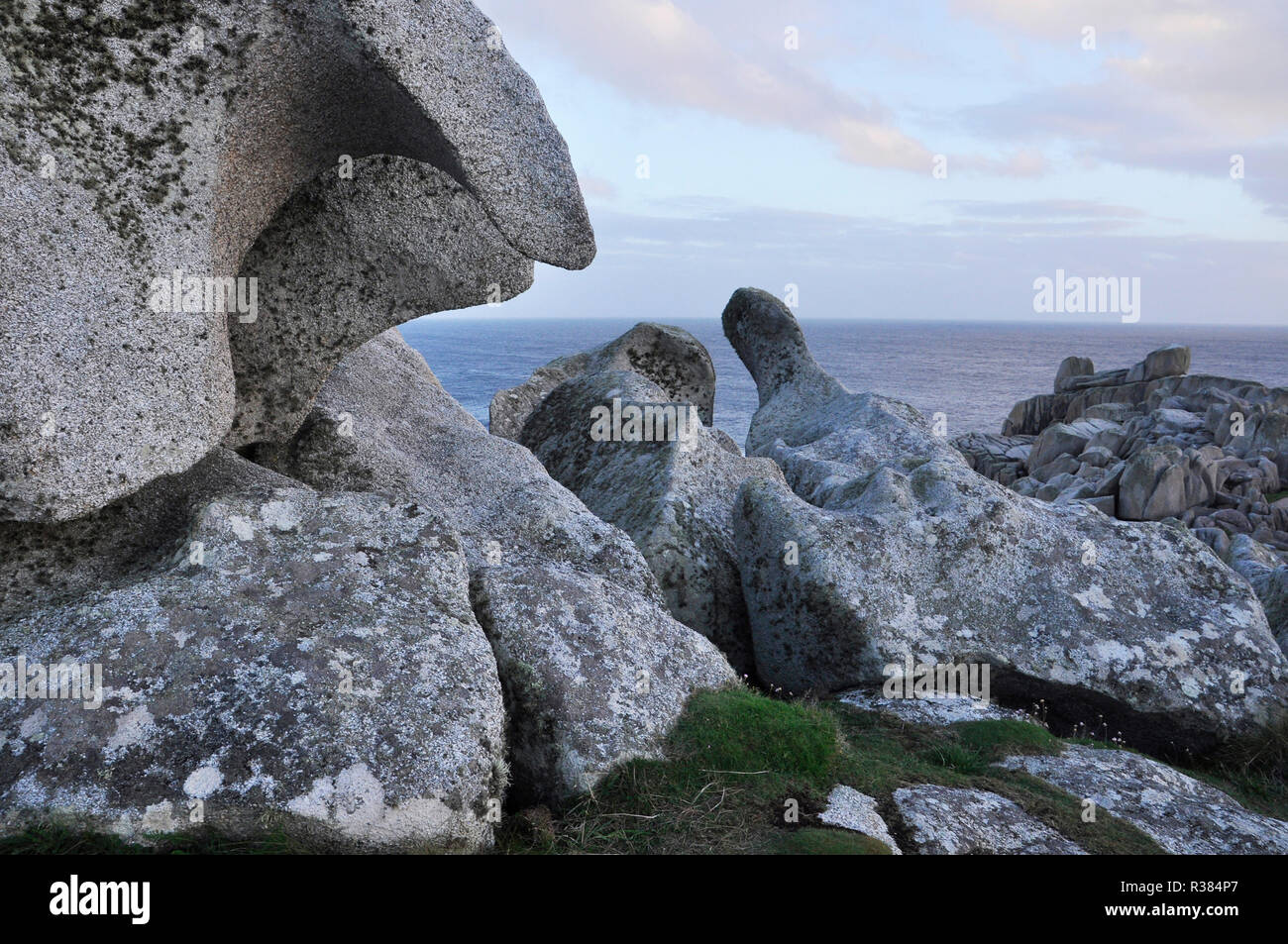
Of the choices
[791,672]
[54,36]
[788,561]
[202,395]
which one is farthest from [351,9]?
[791,672]

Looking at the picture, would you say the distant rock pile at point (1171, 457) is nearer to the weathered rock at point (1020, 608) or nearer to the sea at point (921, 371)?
the weathered rock at point (1020, 608)

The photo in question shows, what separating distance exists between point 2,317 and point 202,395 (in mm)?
1306

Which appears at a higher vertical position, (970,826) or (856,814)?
(856,814)

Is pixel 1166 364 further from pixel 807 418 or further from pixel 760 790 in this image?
pixel 760 790

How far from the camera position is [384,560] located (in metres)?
7.13

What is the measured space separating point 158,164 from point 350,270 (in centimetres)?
237

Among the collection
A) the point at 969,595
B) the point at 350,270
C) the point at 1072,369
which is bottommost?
the point at 969,595

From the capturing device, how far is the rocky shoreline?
5.80 meters

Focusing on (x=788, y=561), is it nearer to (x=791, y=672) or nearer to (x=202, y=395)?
(x=791, y=672)

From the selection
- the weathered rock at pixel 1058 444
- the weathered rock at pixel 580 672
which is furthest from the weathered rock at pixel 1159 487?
the weathered rock at pixel 580 672

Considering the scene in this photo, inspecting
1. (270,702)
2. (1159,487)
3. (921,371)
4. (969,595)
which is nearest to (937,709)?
(969,595)

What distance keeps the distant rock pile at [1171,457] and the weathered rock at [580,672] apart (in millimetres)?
8112

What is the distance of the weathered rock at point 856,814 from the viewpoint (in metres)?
6.07
